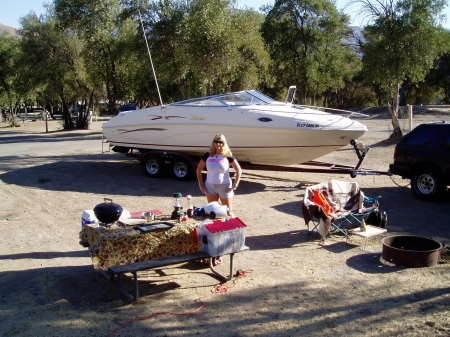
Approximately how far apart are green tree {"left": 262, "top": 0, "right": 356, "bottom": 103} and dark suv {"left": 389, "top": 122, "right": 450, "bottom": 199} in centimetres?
2201

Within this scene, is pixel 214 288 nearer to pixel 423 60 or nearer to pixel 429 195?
pixel 429 195

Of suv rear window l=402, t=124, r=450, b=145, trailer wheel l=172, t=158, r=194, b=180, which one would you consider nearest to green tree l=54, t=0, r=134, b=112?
trailer wheel l=172, t=158, r=194, b=180

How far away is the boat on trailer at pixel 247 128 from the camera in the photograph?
11109mm

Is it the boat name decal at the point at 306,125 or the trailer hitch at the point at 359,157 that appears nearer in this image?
the trailer hitch at the point at 359,157

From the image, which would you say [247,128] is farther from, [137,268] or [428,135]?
[137,268]

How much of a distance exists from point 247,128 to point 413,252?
20.2ft

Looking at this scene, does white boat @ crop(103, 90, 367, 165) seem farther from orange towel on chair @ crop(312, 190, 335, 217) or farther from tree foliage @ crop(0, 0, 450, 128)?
tree foliage @ crop(0, 0, 450, 128)

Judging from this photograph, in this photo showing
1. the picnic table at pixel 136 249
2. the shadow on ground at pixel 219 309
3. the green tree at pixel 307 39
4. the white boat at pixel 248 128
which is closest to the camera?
the shadow on ground at pixel 219 309

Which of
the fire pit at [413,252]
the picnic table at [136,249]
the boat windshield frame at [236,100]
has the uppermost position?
the boat windshield frame at [236,100]

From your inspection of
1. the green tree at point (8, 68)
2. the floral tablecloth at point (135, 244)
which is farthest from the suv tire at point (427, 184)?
the green tree at point (8, 68)

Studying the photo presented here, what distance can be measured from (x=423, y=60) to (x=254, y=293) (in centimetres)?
1611

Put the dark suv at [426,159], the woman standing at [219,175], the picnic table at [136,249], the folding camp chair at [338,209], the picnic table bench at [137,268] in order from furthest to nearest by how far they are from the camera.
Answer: the dark suv at [426,159] → the folding camp chair at [338,209] → the woman standing at [219,175] → the picnic table at [136,249] → the picnic table bench at [137,268]

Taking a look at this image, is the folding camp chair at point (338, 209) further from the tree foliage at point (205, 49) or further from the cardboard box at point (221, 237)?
the tree foliage at point (205, 49)

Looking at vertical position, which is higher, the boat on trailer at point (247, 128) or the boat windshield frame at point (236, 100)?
the boat windshield frame at point (236, 100)
